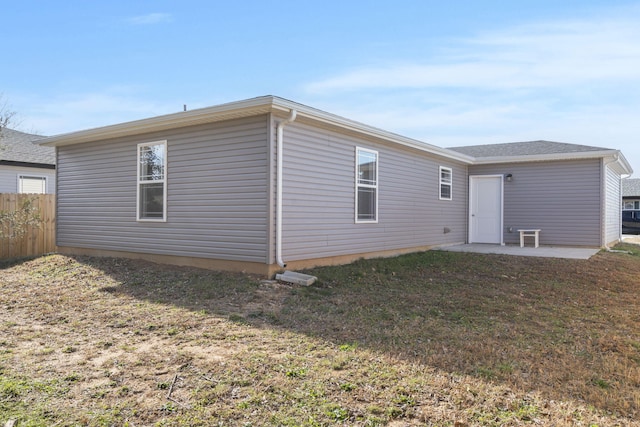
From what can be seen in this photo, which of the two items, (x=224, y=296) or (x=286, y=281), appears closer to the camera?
(x=224, y=296)

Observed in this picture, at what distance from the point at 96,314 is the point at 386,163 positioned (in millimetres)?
6595

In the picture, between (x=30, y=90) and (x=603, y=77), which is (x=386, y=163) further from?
(x=30, y=90)

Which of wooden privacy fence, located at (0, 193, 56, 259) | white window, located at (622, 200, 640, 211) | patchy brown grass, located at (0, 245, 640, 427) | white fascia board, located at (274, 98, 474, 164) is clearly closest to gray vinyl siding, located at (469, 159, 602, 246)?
white fascia board, located at (274, 98, 474, 164)

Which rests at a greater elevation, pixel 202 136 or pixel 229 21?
pixel 229 21

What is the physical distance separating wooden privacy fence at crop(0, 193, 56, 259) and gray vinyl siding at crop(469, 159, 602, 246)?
39.6 ft

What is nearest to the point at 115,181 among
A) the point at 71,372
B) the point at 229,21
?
the point at 229,21

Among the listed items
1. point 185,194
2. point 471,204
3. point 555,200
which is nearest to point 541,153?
point 555,200

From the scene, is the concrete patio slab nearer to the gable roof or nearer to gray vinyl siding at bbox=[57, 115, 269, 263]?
the gable roof

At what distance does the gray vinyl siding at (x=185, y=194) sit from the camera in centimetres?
721

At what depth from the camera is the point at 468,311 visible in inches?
223

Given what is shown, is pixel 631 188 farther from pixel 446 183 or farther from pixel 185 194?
pixel 185 194

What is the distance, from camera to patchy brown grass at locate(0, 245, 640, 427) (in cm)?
289

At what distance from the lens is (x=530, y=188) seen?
13086mm

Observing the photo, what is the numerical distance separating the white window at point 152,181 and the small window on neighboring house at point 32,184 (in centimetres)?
784
